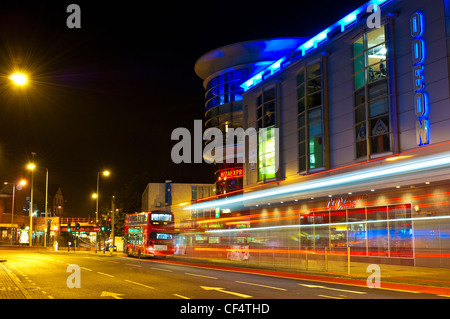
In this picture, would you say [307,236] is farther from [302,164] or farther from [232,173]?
[232,173]

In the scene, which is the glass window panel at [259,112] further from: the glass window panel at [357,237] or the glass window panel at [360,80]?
the glass window panel at [357,237]

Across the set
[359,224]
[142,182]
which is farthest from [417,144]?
[142,182]

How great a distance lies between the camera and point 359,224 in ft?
87.1

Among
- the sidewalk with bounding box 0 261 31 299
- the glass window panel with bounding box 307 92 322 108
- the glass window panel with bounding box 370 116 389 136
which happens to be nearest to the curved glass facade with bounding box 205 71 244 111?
the glass window panel with bounding box 307 92 322 108

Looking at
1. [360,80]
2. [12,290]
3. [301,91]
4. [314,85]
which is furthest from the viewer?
[301,91]

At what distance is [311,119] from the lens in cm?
3466

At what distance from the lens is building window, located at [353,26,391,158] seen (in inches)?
1073

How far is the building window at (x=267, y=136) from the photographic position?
129 feet

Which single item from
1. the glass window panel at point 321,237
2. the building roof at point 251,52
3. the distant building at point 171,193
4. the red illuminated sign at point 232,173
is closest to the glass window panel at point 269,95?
the glass window panel at point 321,237

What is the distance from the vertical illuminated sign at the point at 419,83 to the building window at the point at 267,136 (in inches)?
611

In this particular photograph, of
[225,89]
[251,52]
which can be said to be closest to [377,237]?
[251,52]

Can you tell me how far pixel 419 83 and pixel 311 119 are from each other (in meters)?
10.8
